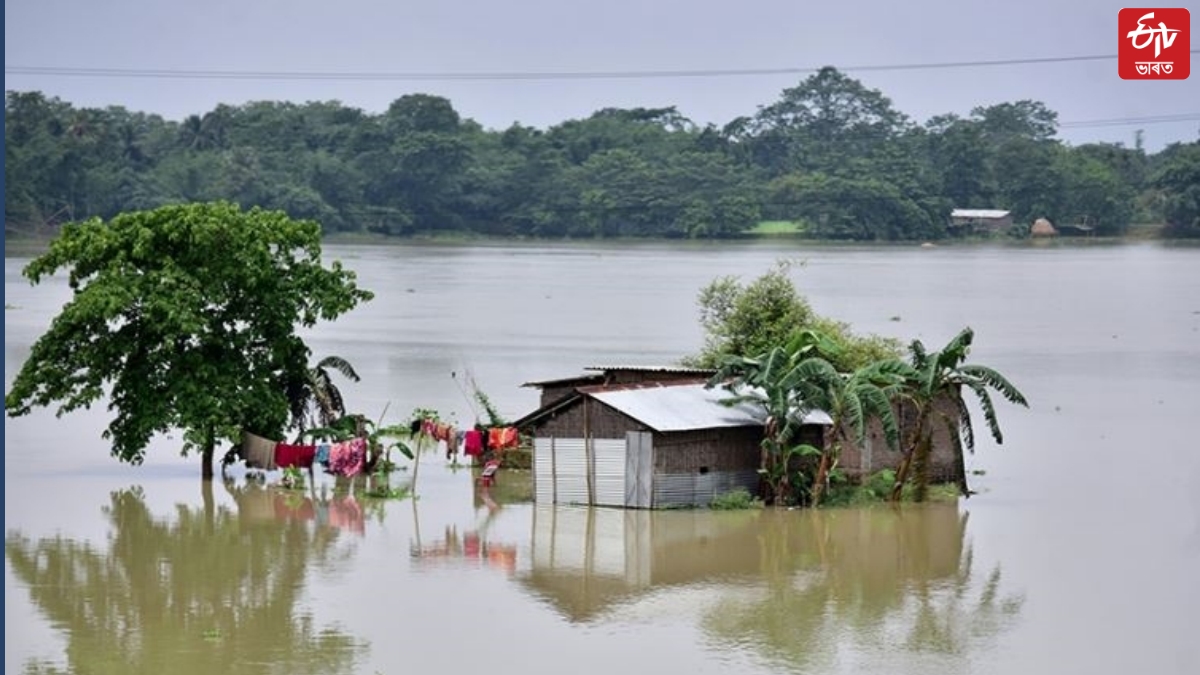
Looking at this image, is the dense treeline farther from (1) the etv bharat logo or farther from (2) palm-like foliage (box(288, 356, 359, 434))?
(2) palm-like foliage (box(288, 356, 359, 434))

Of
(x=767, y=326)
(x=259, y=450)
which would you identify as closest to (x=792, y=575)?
(x=259, y=450)

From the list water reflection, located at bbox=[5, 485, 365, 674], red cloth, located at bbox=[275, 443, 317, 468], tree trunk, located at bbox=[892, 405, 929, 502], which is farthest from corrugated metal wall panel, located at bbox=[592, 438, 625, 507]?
red cloth, located at bbox=[275, 443, 317, 468]

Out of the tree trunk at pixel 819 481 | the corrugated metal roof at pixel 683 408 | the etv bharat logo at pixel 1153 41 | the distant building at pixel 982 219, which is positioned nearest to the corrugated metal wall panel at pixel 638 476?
the corrugated metal roof at pixel 683 408

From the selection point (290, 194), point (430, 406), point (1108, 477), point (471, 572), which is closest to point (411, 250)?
point (290, 194)

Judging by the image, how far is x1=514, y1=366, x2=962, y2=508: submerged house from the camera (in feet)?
74.0

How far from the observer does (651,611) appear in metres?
18.7

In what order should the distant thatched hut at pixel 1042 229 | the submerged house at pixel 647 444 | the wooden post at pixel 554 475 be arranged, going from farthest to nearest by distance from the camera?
the distant thatched hut at pixel 1042 229
the wooden post at pixel 554 475
the submerged house at pixel 647 444

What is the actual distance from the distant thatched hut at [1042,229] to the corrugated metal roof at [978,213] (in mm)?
1566

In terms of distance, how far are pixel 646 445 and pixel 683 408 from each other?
727mm

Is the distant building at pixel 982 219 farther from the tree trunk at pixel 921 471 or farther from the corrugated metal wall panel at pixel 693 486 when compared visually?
the corrugated metal wall panel at pixel 693 486

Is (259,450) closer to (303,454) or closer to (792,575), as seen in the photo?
(303,454)

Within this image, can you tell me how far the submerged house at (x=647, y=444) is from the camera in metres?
22.6

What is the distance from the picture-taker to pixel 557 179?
4370 inches

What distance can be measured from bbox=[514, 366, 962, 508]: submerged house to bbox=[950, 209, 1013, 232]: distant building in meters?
87.9
